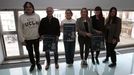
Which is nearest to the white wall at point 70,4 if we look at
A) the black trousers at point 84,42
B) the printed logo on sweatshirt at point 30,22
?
the printed logo on sweatshirt at point 30,22

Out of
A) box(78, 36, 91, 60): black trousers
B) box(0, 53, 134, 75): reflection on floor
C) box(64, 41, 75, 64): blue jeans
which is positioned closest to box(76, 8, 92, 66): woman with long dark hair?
box(78, 36, 91, 60): black trousers

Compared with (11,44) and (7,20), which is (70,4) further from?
Result: (11,44)

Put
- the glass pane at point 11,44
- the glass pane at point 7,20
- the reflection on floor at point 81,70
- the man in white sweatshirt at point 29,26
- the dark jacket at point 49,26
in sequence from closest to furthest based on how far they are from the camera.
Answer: the man in white sweatshirt at point 29,26 → the dark jacket at point 49,26 → the reflection on floor at point 81,70 → the glass pane at point 7,20 → the glass pane at point 11,44

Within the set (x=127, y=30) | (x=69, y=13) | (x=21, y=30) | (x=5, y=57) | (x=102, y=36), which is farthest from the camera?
(x=127, y=30)

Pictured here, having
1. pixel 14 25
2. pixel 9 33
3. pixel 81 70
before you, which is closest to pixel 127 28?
pixel 81 70

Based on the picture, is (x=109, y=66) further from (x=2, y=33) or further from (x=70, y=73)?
(x=2, y=33)

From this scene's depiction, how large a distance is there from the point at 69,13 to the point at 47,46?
0.92 metres

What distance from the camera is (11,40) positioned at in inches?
161

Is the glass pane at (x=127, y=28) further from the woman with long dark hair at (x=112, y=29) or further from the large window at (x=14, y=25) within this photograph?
the woman with long dark hair at (x=112, y=29)

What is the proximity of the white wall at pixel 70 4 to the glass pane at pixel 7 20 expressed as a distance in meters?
0.29

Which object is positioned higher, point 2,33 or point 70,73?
point 2,33

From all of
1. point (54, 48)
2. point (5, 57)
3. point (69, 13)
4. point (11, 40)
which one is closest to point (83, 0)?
point (69, 13)

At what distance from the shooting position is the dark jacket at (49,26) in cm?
313

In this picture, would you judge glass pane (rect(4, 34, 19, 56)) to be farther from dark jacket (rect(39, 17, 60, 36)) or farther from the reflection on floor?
dark jacket (rect(39, 17, 60, 36))
